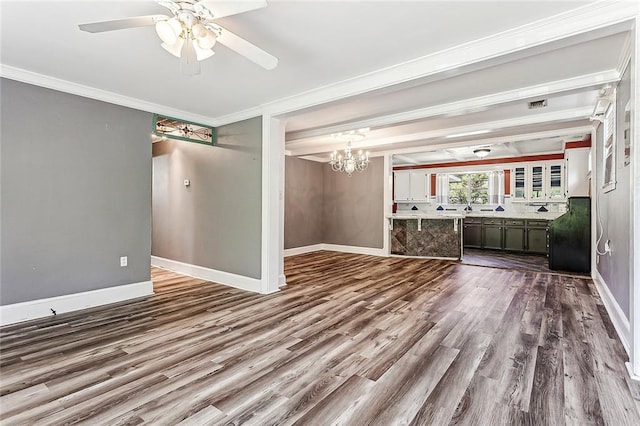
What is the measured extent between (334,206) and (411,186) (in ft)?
9.14

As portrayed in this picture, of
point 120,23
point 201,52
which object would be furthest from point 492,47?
point 120,23

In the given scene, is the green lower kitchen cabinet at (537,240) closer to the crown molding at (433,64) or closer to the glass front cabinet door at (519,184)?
the glass front cabinet door at (519,184)

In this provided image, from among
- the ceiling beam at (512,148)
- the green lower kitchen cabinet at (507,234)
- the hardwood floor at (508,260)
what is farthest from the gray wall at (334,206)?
the green lower kitchen cabinet at (507,234)

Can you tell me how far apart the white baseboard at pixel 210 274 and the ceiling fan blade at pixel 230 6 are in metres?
3.17

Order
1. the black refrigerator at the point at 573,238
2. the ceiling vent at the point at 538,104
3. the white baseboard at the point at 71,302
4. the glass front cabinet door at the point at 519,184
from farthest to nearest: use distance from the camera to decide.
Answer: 1. the glass front cabinet door at the point at 519,184
2. the black refrigerator at the point at 573,238
3. the ceiling vent at the point at 538,104
4. the white baseboard at the point at 71,302

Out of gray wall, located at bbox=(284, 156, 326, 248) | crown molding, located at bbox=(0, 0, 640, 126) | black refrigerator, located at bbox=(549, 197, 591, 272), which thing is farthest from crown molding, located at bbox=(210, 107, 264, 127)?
black refrigerator, located at bbox=(549, 197, 591, 272)

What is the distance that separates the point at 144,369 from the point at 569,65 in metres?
4.48

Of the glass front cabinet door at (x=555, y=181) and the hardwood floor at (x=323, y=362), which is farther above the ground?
the glass front cabinet door at (x=555, y=181)

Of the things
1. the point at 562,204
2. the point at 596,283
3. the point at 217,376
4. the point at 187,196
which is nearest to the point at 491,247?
the point at 562,204

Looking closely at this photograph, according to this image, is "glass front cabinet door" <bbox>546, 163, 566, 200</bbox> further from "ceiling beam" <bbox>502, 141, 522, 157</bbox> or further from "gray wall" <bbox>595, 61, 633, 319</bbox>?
"gray wall" <bbox>595, 61, 633, 319</bbox>

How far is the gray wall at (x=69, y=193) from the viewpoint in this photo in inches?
123

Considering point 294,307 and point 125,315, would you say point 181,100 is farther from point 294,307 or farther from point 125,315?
point 294,307

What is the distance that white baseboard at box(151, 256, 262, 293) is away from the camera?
14.1 ft

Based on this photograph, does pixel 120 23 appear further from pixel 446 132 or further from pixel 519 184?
pixel 519 184
